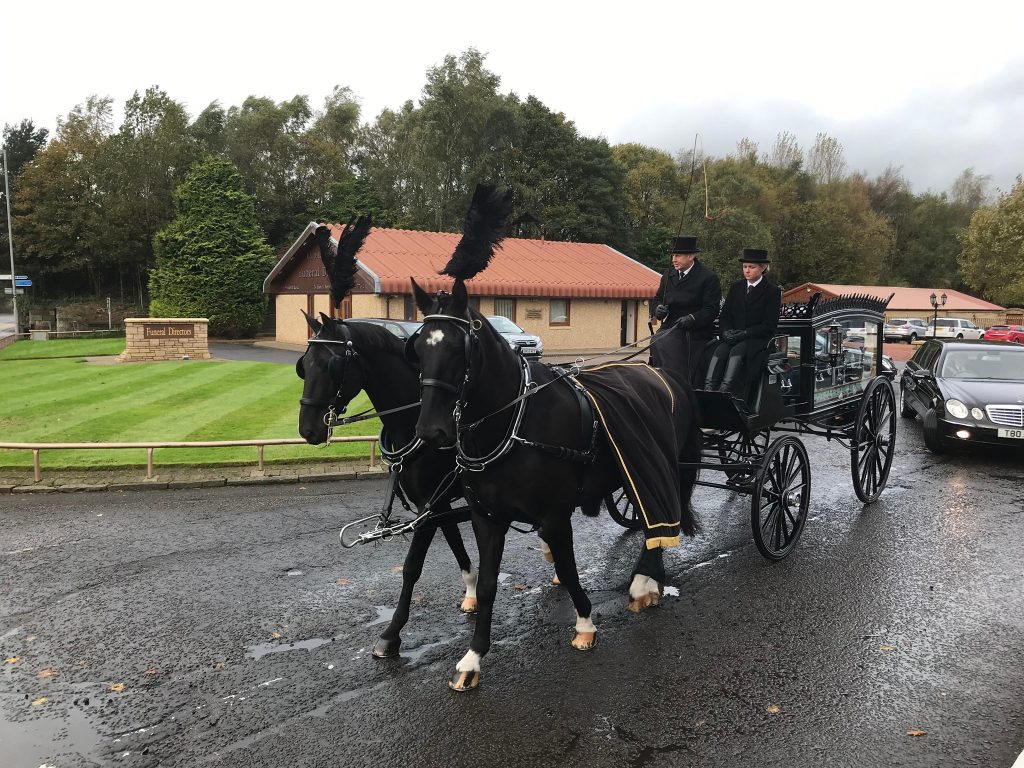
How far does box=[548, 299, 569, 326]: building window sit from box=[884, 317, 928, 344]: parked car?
2678cm

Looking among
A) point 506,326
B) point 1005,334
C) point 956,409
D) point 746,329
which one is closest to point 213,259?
point 506,326

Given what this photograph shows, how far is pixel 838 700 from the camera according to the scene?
167 inches

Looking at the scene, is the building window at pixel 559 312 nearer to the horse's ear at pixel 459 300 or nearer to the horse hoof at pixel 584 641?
the horse hoof at pixel 584 641

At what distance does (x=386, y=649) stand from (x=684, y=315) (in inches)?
161

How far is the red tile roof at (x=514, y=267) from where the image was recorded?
2852 centimetres

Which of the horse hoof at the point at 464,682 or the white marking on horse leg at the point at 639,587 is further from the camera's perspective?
the white marking on horse leg at the point at 639,587

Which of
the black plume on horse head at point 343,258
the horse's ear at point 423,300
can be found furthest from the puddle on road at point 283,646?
the horse's ear at point 423,300

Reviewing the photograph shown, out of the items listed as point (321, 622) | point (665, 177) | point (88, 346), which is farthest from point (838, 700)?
point (665, 177)

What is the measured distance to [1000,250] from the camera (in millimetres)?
63531

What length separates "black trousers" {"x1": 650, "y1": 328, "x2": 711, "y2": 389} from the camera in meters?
6.82

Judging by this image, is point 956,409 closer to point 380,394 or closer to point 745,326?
point 745,326

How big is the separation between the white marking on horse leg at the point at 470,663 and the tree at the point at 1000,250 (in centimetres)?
7204

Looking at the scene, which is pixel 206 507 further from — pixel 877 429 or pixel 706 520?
pixel 877 429

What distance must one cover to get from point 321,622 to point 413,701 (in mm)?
1396
